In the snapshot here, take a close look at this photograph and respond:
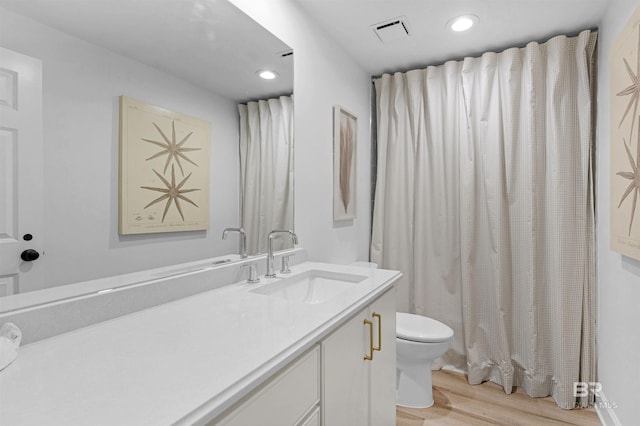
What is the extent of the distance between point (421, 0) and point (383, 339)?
1.78 metres

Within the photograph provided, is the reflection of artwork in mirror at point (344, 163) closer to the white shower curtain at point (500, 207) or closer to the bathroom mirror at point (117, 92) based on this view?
the white shower curtain at point (500, 207)

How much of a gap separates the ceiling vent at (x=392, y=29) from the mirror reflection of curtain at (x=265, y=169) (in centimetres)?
87

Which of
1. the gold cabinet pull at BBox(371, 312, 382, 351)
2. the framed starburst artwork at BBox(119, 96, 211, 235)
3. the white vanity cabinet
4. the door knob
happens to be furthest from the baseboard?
the door knob

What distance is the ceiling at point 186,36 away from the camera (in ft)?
2.92

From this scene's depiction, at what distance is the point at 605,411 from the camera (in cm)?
184

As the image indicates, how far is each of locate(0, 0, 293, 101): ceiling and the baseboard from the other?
239cm

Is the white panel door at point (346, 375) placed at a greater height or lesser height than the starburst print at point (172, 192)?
lesser

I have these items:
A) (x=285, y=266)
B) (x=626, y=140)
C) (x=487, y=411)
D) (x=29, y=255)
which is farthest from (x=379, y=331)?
(x=626, y=140)

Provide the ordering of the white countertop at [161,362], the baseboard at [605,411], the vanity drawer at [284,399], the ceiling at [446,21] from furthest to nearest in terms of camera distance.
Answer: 1. the ceiling at [446,21]
2. the baseboard at [605,411]
3. the vanity drawer at [284,399]
4. the white countertop at [161,362]

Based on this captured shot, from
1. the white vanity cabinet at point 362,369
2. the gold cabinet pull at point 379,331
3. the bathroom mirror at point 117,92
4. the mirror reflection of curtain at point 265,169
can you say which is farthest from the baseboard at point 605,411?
the bathroom mirror at point 117,92

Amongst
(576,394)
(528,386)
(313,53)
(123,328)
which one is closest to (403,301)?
(528,386)

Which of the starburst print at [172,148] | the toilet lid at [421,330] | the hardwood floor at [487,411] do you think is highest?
the starburst print at [172,148]

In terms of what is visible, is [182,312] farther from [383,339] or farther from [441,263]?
[441,263]

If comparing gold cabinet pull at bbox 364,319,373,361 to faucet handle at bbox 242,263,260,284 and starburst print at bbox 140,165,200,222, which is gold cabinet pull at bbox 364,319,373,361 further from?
starburst print at bbox 140,165,200,222
